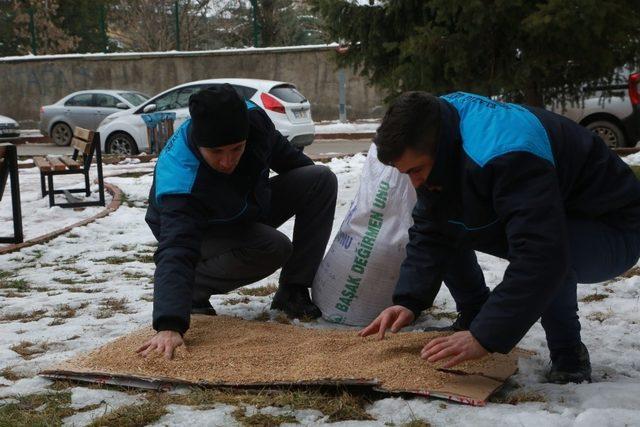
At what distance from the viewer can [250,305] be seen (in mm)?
4281

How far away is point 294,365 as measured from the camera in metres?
3.02

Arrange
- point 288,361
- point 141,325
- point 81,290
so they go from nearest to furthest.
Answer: point 288,361
point 141,325
point 81,290

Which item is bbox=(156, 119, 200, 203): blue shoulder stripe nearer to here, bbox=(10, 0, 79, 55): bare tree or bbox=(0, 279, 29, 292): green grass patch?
bbox=(0, 279, 29, 292): green grass patch

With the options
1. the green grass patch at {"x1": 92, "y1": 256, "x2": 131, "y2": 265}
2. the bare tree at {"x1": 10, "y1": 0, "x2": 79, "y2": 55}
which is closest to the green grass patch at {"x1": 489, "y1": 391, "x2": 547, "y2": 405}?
the green grass patch at {"x1": 92, "y1": 256, "x2": 131, "y2": 265}

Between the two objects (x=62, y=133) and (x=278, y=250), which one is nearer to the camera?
(x=278, y=250)

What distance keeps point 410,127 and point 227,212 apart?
129cm

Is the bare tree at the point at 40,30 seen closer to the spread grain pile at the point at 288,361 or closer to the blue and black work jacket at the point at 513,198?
the spread grain pile at the point at 288,361

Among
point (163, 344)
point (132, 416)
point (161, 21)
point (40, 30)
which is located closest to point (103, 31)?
point (161, 21)

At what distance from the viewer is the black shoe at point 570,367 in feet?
9.69

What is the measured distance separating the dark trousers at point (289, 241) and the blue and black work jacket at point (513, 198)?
978 mm

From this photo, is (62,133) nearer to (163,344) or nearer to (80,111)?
(80,111)

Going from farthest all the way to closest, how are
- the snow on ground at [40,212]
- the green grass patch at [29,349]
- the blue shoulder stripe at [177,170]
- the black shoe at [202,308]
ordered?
the snow on ground at [40,212] < the black shoe at [202,308] < the green grass patch at [29,349] < the blue shoulder stripe at [177,170]

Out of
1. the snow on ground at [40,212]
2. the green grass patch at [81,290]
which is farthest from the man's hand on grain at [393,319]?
the snow on ground at [40,212]

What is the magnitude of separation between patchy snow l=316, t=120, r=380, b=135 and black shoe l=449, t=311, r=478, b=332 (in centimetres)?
1624
